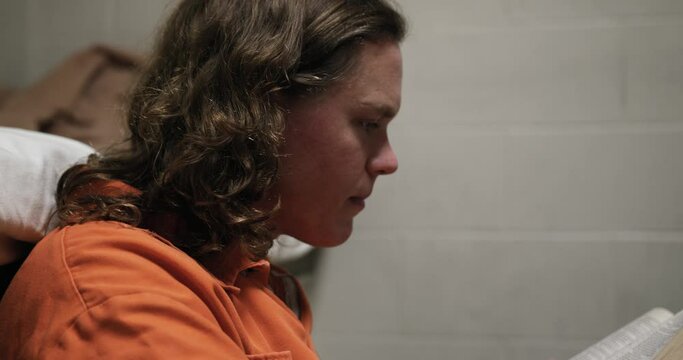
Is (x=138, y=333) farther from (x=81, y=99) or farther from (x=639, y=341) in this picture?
(x=81, y=99)

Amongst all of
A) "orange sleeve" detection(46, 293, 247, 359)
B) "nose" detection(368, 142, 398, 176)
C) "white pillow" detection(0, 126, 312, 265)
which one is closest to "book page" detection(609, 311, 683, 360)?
"nose" detection(368, 142, 398, 176)

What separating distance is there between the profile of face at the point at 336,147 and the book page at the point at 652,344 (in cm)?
37

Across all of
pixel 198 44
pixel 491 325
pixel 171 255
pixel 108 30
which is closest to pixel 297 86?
pixel 198 44

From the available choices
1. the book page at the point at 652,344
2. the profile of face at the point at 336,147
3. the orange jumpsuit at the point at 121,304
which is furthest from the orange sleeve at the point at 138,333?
the book page at the point at 652,344

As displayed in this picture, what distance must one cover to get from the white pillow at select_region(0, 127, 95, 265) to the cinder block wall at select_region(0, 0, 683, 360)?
877 mm

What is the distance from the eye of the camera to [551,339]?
1.59m

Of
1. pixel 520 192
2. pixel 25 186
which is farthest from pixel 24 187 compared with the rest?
pixel 520 192

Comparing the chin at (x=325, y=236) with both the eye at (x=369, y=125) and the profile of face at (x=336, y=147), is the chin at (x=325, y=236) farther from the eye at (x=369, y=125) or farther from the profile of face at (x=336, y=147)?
the eye at (x=369, y=125)

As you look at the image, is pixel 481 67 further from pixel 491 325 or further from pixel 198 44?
pixel 198 44

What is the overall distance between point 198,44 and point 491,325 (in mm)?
977

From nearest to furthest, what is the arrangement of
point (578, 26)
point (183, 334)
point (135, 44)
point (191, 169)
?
point (183, 334) → point (191, 169) → point (578, 26) → point (135, 44)

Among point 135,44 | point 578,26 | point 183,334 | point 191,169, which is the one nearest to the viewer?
point 183,334

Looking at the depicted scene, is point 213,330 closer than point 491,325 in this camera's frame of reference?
Yes

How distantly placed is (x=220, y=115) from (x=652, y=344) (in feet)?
1.94
